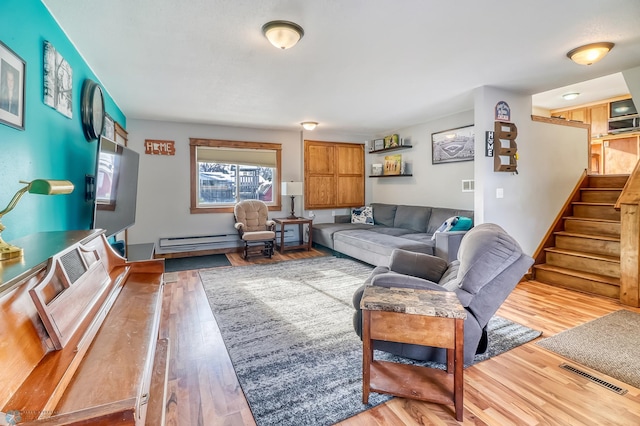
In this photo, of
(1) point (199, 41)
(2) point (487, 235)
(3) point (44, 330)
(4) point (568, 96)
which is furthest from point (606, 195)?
(3) point (44, 330)

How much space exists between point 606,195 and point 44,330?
5.94 meters

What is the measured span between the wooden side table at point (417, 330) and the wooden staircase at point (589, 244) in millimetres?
2997

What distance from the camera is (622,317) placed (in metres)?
2.91

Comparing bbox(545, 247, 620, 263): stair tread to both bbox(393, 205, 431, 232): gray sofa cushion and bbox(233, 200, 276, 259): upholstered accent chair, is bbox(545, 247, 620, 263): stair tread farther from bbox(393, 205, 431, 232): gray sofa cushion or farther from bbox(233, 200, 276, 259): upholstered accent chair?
bbox(233, 200, 276, 259): upholstered accent chair

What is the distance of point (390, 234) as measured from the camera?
5207 mm

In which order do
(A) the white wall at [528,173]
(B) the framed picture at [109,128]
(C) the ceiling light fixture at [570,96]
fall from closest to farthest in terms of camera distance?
(B) the framed picture at [109,128], (A) the white wall at [528,173], (C) the ceiling light fixture at [570,96]

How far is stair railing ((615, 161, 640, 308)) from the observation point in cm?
320

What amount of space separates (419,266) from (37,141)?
273cm

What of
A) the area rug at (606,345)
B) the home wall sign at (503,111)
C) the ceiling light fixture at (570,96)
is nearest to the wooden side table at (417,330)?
the area rug at (606,345)

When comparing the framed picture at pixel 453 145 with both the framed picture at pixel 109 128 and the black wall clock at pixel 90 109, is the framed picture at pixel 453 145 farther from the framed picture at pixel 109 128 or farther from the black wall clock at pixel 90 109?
the framed picture at pixel 109 128

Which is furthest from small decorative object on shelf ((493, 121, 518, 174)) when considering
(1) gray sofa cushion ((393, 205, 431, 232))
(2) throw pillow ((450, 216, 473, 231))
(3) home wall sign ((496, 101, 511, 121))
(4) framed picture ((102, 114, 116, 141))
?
(4) framed picture ((102, 114, 116, 141))

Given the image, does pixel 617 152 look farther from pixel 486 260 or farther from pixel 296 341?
pixel 296 341

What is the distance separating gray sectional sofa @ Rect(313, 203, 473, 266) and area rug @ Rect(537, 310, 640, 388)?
1.57 metres

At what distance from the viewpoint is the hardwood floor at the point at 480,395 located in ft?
5.37
